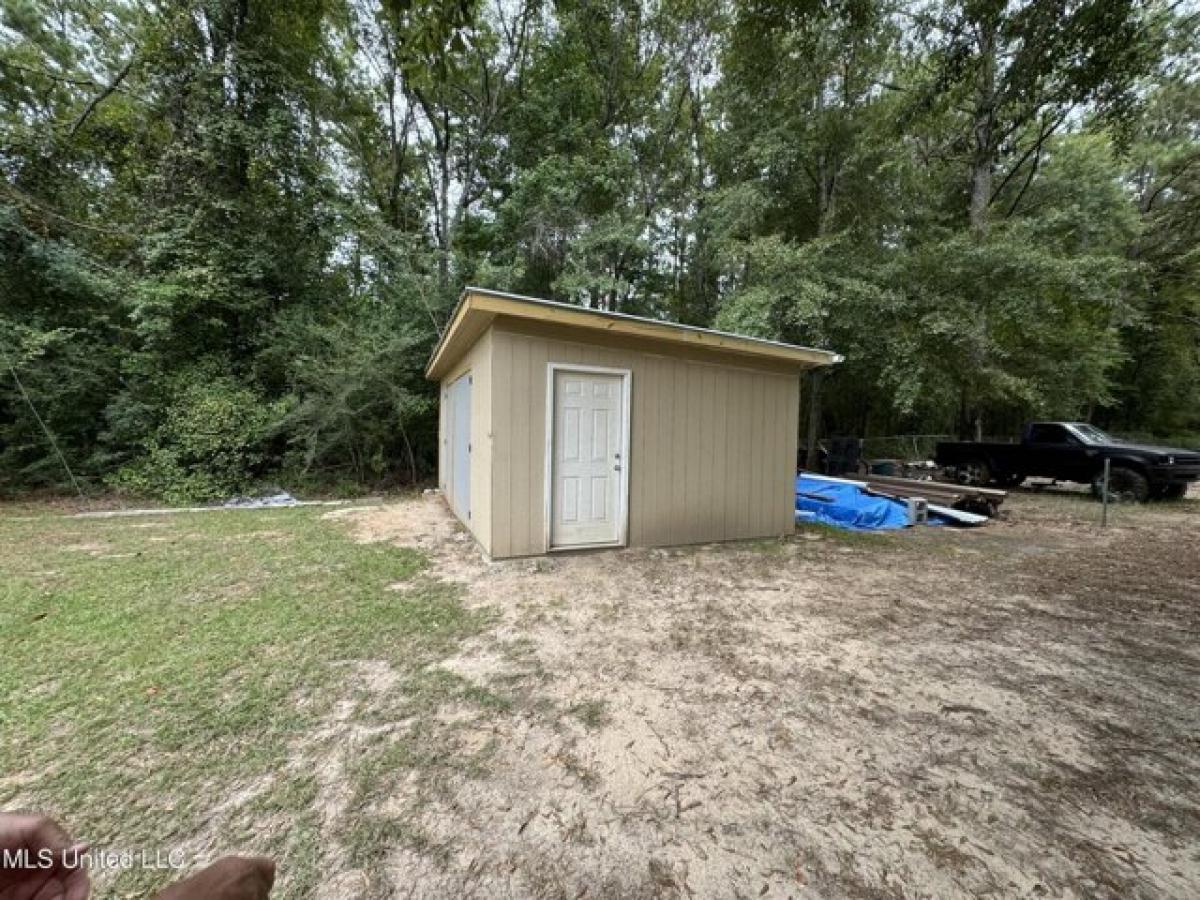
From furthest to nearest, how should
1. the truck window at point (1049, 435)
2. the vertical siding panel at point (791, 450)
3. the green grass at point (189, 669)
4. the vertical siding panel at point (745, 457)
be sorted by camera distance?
1. the truck window at point (1049, 435)
2. the vertical siding panel at point (791, 450)
3. the vertical siding panel at point (745, 457)
4. the green grass at point (189, 669)

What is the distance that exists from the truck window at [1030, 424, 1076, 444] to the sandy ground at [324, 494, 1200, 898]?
223 inches

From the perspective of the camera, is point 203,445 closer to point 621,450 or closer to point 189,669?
point 189,669

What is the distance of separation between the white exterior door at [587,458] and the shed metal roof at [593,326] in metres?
0.49

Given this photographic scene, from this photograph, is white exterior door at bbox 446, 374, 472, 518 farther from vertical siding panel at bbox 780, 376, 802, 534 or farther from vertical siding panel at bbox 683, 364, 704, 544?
vertical siding panel at bbox 780, 376, 802, 534

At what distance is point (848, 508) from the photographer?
6434 mm

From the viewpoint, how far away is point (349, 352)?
324 inches

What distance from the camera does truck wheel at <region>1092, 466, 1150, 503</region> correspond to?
7.61 meters

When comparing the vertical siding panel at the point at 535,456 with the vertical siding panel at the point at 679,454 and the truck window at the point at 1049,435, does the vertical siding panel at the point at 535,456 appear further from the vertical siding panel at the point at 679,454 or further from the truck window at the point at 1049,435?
the truck window at the point at 1049,435

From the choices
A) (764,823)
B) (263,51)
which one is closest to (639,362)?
(764,823)

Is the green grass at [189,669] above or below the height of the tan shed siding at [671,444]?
below

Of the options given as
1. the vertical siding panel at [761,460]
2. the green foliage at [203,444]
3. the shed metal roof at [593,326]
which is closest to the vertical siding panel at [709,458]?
the shed metal roof at [593,326]

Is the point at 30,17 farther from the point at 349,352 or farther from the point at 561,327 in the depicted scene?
the point at 561,327

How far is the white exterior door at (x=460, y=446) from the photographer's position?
17.7 feet

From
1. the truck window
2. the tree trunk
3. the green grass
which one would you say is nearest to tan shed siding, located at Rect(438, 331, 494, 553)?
the green grass
